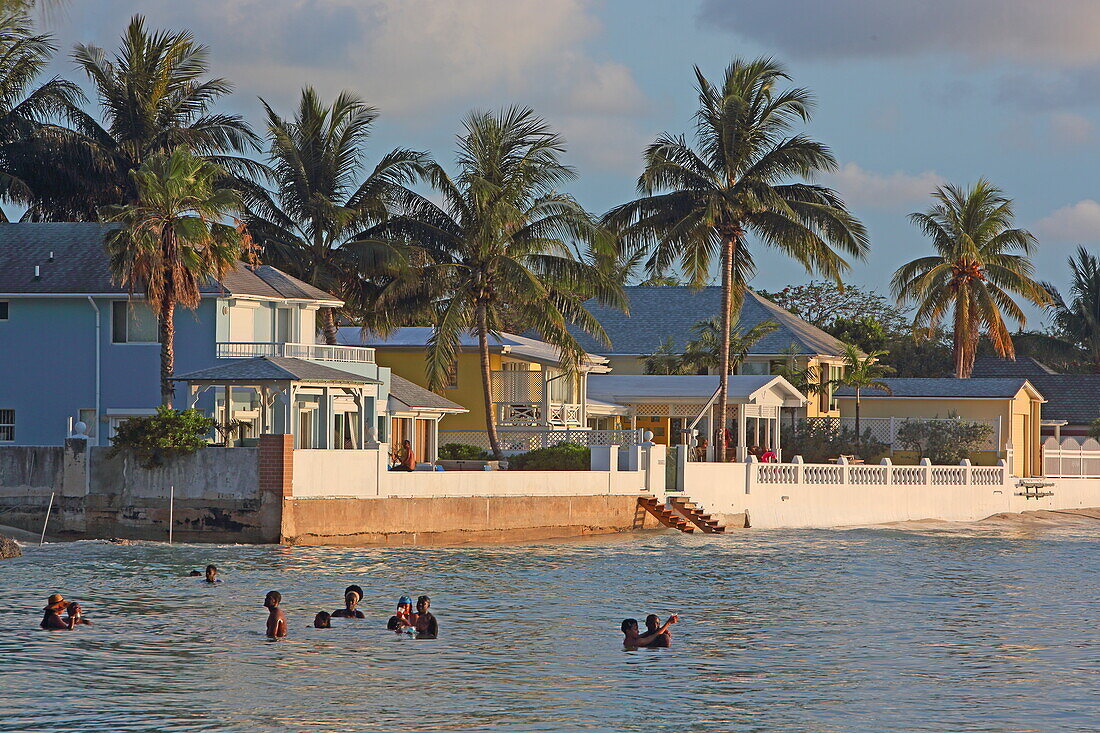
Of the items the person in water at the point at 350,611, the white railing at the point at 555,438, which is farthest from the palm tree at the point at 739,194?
the person in water at the point at 350,611

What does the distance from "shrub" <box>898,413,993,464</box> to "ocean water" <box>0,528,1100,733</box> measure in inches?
938

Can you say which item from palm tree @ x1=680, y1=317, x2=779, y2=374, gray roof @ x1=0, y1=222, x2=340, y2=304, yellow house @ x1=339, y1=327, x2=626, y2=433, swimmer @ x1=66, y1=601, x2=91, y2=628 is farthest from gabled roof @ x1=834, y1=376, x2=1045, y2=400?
swimmer @ x1=66, y1=601, x2=91, y2=628

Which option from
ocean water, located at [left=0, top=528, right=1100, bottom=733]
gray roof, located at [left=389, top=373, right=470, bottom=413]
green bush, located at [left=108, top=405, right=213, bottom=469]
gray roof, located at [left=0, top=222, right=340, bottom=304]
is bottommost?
ocean water, located at [left=0, top=528, right=1100, bottom=733]

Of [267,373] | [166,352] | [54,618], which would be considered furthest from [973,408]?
[54,618]

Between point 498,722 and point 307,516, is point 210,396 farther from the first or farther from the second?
point 498,722

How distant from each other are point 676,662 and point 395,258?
3019 cm

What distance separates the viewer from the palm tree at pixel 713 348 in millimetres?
65188

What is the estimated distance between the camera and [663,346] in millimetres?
68688

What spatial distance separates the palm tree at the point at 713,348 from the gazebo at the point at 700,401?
3998 millimetres

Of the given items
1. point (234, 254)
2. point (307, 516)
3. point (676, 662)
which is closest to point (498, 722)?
point (676, 662)

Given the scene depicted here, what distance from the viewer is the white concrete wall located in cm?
4659

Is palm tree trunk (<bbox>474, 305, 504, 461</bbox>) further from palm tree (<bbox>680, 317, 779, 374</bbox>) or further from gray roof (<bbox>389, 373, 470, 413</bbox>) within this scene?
palm tree (<bbox>680, 317, 779, 374</bbox>)

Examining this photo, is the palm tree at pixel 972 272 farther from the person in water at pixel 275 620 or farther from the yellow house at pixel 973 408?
the person in water at pixel 275 620

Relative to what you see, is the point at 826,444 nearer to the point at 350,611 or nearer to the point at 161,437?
the point at 161,437
